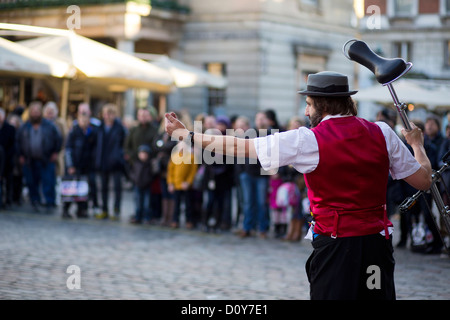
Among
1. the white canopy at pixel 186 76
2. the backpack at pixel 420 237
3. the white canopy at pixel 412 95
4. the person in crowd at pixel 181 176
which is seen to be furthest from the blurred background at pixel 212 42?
the backpack at pixel 420 237

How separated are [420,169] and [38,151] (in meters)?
10.8

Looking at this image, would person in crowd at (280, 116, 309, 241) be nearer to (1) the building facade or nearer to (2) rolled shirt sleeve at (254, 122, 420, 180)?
(2) rolled shirt sleeve at (254, 122, 420, 180)

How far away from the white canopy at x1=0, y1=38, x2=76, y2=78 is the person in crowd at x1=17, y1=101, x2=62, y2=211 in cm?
95

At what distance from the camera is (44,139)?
14.1m

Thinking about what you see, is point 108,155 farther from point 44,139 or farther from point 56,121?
point 56,121

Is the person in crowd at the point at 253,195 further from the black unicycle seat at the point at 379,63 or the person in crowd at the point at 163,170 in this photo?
the black unicycle seat at the point at 379,63

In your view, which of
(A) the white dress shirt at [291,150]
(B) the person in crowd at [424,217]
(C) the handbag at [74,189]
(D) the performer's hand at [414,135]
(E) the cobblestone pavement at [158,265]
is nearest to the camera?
(A) the white dress shirt at [291,150]

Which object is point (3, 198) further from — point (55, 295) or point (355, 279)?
point (355, 279)

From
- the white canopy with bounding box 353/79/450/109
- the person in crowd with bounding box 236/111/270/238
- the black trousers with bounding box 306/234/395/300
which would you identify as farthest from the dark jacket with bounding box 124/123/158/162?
the black trousers with bounding box 306/234/395/300

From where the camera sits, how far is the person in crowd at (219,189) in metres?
12.3

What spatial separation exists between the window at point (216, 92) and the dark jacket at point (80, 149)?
15.4 m

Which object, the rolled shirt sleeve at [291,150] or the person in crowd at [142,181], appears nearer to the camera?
the rolled shirt sleeve at [291,150]

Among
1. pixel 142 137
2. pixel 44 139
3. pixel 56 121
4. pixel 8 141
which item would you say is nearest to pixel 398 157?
pixel 142 137

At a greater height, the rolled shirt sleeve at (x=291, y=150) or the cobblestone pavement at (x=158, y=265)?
the rolled shirt sleeve at (x=291, y=150)
